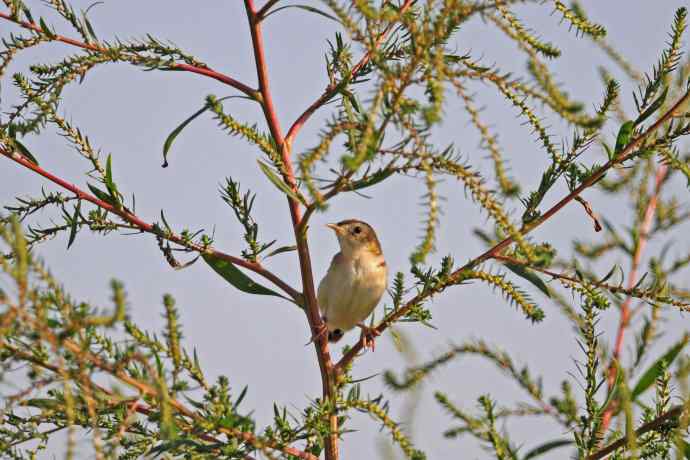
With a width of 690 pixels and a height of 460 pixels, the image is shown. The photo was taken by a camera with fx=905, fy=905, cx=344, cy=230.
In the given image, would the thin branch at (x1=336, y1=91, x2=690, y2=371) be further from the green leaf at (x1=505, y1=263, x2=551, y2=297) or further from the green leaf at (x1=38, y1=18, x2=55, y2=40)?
the green leaf at (x1=38, y1=18, x2=55, y2=40)

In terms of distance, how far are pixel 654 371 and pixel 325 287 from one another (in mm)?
3099

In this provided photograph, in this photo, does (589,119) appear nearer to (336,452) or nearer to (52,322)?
(52,322)

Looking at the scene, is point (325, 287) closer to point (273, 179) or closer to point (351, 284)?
point (351, 284)

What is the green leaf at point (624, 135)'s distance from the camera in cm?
223

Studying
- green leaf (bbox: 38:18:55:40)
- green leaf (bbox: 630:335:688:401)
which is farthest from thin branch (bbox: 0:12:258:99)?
green leaf (bbox: 630:335:688:401)

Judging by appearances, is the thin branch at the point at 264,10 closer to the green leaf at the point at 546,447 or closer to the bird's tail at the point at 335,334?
the green leaf at the point at 546,447

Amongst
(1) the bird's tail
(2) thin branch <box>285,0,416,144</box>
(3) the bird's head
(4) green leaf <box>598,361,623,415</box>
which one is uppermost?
(3) the bird's head

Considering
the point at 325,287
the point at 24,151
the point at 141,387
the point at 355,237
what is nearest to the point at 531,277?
the point at 141,387

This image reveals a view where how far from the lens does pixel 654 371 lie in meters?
2.18

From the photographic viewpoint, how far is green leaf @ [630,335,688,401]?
218 centimetres

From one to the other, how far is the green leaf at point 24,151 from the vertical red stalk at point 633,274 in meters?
1.60

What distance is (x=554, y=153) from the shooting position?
225 cm

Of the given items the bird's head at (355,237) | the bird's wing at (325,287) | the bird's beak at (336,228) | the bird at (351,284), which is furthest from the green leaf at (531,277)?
the bird's beak at (336,228)

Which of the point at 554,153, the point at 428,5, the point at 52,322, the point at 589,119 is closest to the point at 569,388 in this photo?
the point at 554,153
